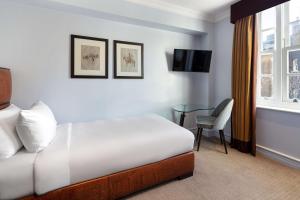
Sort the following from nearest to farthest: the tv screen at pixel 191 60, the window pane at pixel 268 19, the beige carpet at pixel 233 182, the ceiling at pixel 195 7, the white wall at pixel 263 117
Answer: the beige carpet at pixel 233 182 < the white wall at pixel 263 117 < the window pane at pixel 268 19 < the ceiling at pixel 195 7 < the tv screen at pixel 191 60

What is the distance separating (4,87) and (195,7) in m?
3.13

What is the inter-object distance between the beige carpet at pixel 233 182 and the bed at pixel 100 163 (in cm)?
12

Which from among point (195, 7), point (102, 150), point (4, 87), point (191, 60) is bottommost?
point (102, 150)

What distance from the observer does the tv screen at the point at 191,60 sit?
A: 10.9 ft

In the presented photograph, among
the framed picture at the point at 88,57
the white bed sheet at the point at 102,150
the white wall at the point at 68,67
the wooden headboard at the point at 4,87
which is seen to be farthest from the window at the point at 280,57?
the wooden headboard at the point at 4,87

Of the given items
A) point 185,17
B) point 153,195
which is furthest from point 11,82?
point 185,17

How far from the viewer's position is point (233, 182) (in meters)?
2.02

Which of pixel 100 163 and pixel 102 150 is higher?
pixel 102 150

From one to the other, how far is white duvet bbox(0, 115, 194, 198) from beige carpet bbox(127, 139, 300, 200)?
0.36 meters

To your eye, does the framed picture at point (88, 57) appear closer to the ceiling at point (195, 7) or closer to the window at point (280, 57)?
the ceiling at point (195, 7)

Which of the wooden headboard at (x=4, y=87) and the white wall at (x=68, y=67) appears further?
the white wall at (x=68, y=67)

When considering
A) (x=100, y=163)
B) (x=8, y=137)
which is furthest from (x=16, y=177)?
(x=100, y=163)

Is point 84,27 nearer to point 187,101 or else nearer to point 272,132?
point 187,101

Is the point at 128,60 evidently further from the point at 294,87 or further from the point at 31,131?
the point at 294,87
